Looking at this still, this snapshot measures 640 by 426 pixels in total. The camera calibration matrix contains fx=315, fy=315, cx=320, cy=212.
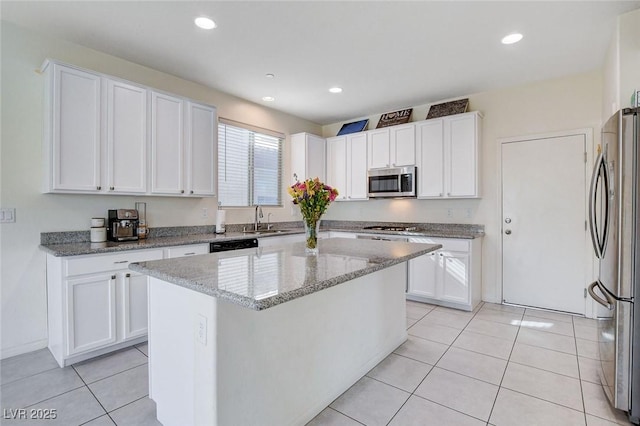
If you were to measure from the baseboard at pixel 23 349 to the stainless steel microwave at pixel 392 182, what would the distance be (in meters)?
4.05

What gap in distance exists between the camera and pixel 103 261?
8.34 ft

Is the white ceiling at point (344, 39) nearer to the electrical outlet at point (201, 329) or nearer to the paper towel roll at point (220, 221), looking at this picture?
the paper towel roll at point (220, 221)

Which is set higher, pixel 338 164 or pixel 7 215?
pixel 338 164

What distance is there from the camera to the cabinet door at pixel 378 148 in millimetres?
4664

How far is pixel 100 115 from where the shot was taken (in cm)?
278

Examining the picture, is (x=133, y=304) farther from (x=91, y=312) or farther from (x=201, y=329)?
(x=201, y=329)

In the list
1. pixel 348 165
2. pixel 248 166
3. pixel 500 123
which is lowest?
pixel 248 166

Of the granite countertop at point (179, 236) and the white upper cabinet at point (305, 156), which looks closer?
the granite countertop at point (179, 236)

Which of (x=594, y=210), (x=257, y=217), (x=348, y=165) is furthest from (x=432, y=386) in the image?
(x=348, y=165)

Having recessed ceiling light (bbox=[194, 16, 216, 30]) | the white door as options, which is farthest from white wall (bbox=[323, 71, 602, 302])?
recessed ceiling light (bbox=[194, 16, 216, 30])

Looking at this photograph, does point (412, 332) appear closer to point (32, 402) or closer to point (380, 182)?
point (380, 182)

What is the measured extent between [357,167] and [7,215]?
405 centimetres

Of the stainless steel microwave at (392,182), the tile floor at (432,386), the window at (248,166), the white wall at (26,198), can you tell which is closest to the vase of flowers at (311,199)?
the tile floor at (432,386)

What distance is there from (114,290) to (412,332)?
8.90 feet
